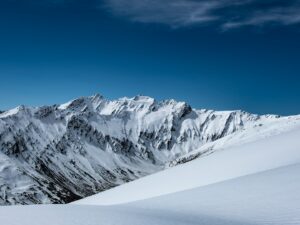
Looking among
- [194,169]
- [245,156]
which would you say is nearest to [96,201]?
[194,169]

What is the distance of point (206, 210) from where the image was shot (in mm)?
21203

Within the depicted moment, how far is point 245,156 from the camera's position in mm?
44188

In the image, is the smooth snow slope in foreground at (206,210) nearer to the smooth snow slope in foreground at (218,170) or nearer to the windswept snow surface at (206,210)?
the windswept snow surface at (206,210)

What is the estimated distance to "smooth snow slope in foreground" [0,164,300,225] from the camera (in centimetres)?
1612

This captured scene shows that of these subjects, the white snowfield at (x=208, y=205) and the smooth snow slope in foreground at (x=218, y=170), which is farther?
the smooth snow slope in foreground at (x=218, y=170)

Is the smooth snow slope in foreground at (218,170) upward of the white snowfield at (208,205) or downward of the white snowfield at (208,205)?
upward

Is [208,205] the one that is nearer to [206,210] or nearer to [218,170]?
[206,210]

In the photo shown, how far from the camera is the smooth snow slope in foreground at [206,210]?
635 inches

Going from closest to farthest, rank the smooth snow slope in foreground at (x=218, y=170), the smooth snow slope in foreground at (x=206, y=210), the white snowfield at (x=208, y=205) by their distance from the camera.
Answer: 1. the smooth snow slope in foreground at (x=206, y=210)
2. the white snowfield at (x=208, y=205)
3. the smooth snow slope in foreground at (x=218, y=170)

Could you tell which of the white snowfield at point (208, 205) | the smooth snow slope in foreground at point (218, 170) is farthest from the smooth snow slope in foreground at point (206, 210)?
the smooth snow slope in foreground at point (218, 170)

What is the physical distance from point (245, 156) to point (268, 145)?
18.7ft

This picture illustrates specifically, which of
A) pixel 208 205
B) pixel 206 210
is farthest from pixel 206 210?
pixel 208 205

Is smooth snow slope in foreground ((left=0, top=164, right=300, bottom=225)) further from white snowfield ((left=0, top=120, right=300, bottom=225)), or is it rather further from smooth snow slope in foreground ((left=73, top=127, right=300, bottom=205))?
smooth snow slope in foreground ((left=73, top=127, right=300, bottom=205))

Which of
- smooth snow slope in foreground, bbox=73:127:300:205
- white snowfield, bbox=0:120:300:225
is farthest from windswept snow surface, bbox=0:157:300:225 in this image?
smooth snow slope in foreground, bbox=73:127:300:205
